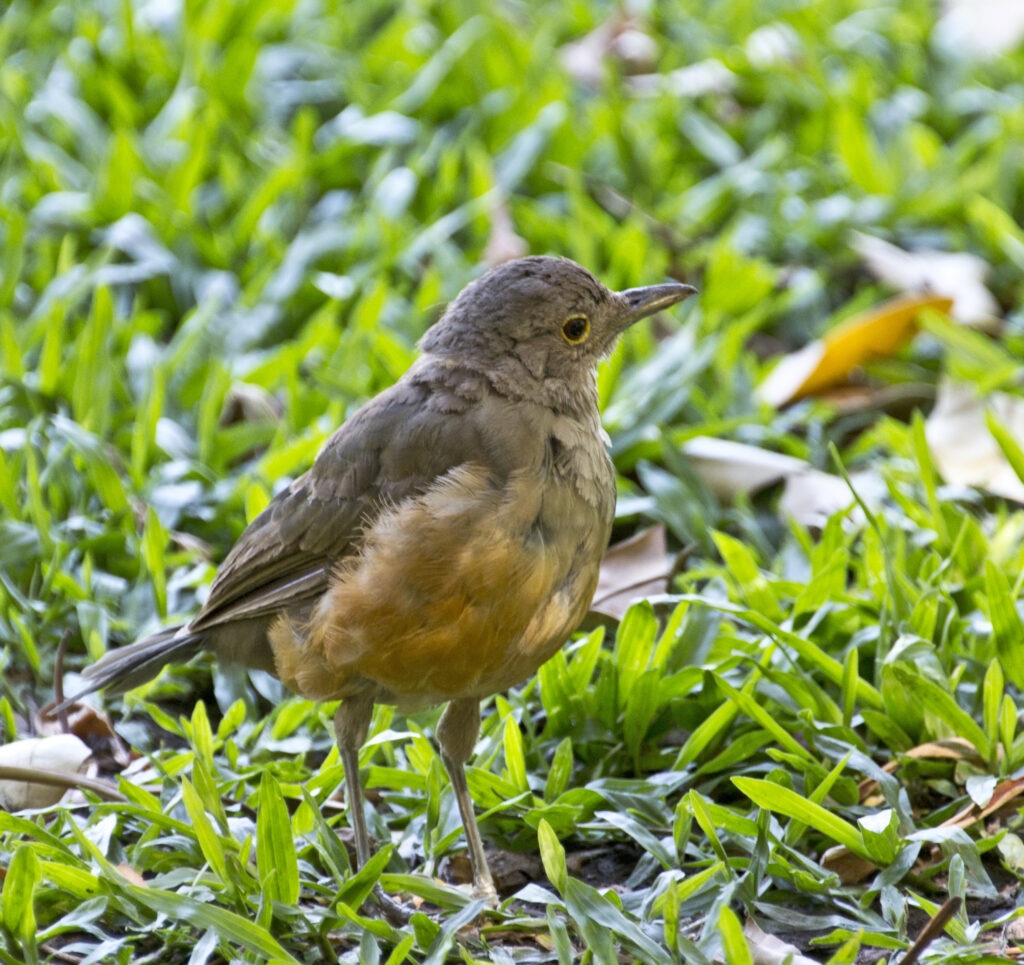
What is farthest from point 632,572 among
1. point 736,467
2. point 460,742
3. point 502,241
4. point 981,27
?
point 981,27

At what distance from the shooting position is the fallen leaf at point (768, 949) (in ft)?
10.4

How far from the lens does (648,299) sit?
13.6 feet

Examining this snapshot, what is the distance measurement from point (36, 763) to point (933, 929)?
2.38 m

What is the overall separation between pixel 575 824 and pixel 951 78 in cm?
593

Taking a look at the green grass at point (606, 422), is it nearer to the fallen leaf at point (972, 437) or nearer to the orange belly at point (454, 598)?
the fallen leaf at point (972, 437)

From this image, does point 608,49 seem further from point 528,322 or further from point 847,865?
point 847,865

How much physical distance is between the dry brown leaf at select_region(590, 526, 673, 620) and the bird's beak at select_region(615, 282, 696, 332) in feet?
2.68

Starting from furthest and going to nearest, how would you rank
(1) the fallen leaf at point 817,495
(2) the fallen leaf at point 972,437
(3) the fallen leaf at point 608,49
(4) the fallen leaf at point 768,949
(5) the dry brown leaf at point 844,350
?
(3) the fallen leaf at point 608,49 → (5) the dry brown leaf at point 844,350 → (2) the fallen leaf at point 972,437 → (1) the fallen leaf at point 817,495 → (4) the fallen leaf at point 768,949

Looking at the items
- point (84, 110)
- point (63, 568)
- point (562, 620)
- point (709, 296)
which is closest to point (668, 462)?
point (709, 296)

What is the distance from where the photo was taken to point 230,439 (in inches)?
213

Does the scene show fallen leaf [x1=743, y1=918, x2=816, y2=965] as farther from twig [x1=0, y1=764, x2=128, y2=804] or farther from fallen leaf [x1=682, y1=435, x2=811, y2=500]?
fallen leaf [x1=682, y1=435, x2=811, y2=500]

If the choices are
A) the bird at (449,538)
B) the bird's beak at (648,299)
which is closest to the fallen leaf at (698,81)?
the bird's beak at (648,299)

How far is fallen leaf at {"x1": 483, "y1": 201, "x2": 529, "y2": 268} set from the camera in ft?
21.1

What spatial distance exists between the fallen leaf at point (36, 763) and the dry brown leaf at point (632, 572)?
1.63 m
